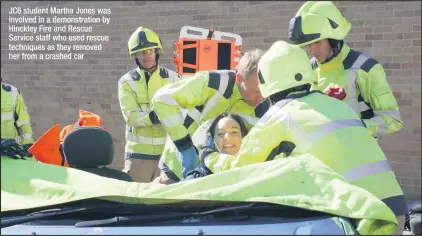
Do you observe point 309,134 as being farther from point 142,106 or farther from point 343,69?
point 142,106

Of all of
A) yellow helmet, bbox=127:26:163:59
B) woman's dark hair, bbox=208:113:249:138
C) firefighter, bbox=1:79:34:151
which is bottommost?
firefighter, bbox=1:79:34:151

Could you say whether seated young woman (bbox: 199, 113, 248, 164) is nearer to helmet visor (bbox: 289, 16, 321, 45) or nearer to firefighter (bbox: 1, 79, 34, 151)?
helmet visor (bbox: 289, 16, 321, 45)

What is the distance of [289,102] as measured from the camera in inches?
126

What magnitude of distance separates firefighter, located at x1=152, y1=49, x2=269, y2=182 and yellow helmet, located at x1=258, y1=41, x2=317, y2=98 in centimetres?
51

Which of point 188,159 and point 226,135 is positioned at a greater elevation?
point 226,135

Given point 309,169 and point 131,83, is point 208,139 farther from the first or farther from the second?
point 131,83

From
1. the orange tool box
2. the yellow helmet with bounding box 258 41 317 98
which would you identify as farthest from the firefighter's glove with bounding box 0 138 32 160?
the orange tool box

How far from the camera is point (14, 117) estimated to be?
6125mm

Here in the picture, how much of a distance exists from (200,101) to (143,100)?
1.86 m

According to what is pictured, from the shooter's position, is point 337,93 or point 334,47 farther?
point 334,47

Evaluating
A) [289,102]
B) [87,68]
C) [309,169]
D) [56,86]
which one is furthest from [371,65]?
[56,86]

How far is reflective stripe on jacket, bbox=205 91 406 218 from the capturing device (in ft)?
10.1

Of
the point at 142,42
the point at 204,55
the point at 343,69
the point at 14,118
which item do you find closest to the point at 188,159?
the point at 343,69

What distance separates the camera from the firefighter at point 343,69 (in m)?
4.04
